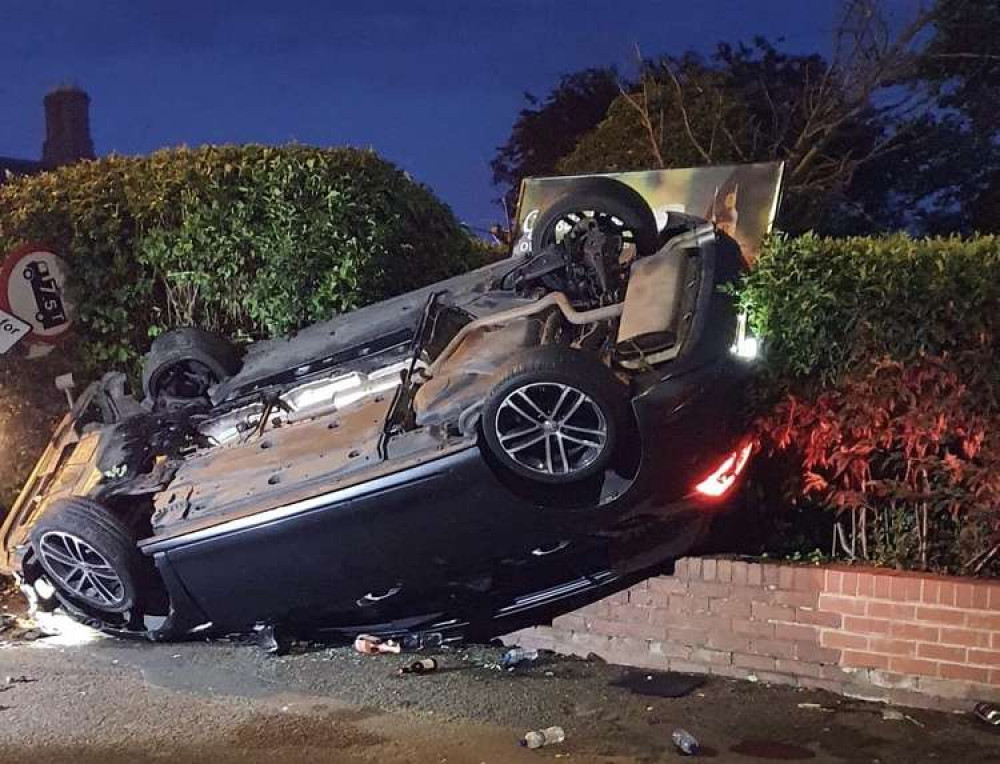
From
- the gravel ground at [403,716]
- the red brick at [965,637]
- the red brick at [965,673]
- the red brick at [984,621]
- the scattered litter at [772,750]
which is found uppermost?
the red brick at [984,621]

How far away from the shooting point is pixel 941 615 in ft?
16.1

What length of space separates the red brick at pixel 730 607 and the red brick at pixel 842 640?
A: 368 millimetres

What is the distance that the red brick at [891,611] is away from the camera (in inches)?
197

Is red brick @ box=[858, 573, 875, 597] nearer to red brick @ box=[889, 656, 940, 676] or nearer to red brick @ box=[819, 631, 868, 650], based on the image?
red brick @ box=[819, 631, 868, 650]

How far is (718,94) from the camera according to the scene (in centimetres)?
1190

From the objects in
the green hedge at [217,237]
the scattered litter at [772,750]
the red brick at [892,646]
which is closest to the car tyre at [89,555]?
the green hedge at [217,237]

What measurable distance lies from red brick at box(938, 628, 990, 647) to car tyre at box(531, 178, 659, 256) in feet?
8.55

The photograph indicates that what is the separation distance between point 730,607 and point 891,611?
29.4 inches

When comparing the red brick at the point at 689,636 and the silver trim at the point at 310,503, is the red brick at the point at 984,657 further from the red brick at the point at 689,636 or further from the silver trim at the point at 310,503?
the silver trim at the point at 310,503

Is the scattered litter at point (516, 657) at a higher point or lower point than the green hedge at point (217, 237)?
lower

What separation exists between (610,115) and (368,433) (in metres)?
7.54

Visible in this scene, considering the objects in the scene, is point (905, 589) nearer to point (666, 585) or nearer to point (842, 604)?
point (842, 604)

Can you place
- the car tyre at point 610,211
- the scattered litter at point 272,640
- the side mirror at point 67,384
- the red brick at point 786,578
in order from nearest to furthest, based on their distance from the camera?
the red brick at point 786,578 < the scattered litter at point 272,640 < the car tyre at point 610,211 < the side mirror at point 67,384

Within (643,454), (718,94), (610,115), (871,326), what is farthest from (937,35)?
(643,454)
